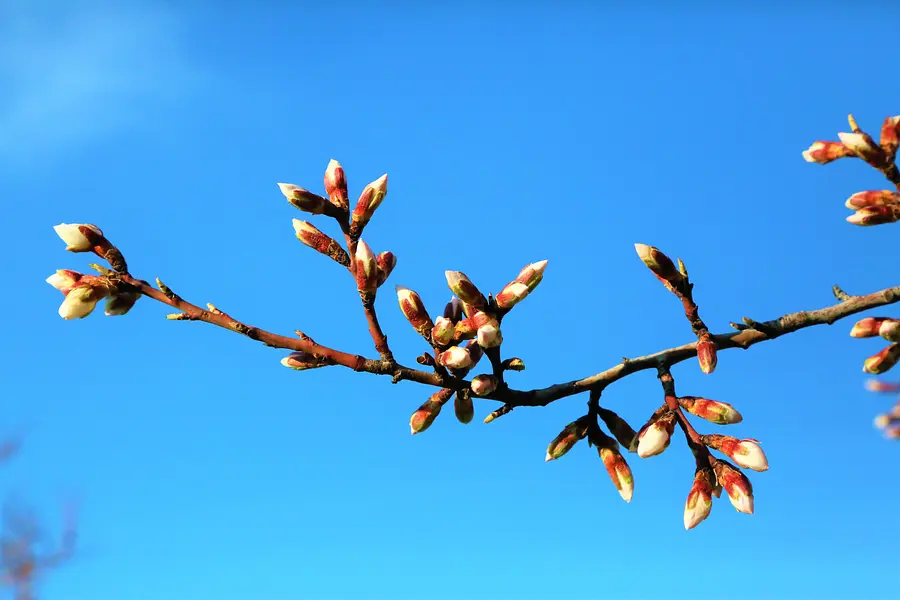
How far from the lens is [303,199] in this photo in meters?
3.45

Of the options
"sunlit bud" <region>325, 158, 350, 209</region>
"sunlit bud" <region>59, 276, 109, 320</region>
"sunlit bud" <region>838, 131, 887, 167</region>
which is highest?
"sunlit bud" <region>325, 158, 350, 209</region>

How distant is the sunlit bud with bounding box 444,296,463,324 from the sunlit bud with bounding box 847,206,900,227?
1662 millimetres

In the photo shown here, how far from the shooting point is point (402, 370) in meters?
3.21

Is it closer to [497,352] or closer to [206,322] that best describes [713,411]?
[497,352]

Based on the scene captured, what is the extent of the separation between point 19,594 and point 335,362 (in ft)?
52.1

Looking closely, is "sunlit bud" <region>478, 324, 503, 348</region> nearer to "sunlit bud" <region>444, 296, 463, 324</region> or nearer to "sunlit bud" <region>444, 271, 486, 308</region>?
"sunlit bud" <region>444, 271, 486, 308</region>

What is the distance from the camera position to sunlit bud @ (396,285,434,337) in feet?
11.4

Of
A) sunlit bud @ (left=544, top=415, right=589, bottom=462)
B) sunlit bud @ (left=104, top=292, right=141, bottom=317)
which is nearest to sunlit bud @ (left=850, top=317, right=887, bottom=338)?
sunlit bud @ (left=544, top=415, right=589, bottom=462)

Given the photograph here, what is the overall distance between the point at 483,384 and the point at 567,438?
68cm

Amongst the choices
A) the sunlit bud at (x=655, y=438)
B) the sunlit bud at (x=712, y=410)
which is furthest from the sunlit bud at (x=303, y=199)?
the sunlit bud at (x=712, y=410)

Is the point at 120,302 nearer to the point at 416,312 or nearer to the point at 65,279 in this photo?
the point at 65,279

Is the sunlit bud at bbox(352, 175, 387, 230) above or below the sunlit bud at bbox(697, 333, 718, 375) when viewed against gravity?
above

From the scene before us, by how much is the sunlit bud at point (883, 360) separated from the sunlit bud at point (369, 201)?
207cm

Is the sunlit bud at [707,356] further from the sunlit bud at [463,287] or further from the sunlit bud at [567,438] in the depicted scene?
the sunlit bud at [463,287]
